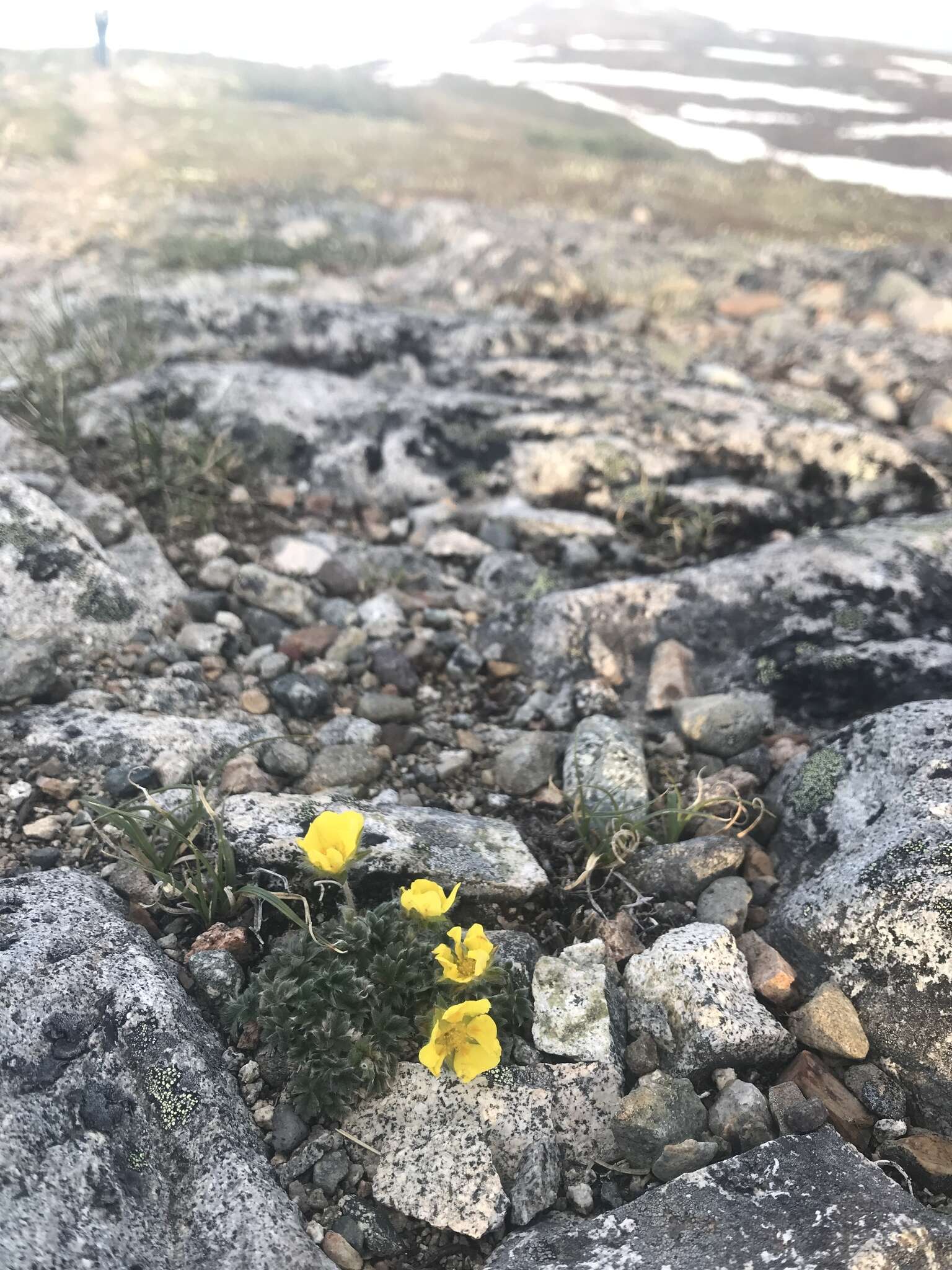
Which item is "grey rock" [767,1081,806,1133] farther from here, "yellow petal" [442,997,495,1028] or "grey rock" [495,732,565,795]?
"grey rock" [495,732,565,795]

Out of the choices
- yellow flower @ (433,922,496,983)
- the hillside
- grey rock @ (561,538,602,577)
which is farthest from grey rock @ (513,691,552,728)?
yellow flower @ (433,922,496,983)

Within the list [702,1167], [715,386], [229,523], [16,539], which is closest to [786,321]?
[715,386]

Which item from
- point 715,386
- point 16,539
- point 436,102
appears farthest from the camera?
point 436,102

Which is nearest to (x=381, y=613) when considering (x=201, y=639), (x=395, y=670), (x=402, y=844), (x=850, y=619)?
(x=395, y=670)

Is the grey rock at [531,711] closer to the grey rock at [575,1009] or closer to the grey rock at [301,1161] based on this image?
the grey rock at [575,1009]

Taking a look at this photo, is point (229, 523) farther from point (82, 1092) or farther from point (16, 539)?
point (82, 1092)

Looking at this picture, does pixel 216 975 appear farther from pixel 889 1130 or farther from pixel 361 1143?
pixel 889 1130
